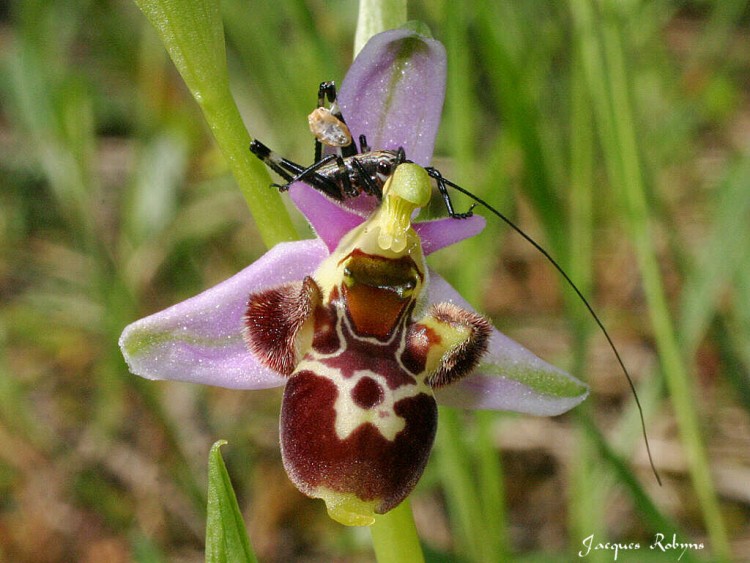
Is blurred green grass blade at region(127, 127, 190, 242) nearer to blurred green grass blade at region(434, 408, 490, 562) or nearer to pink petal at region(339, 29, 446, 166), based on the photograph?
blurred green grass blade at region(434, 408, 490, 562)

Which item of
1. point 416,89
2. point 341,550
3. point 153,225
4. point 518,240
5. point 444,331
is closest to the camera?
point 444,331

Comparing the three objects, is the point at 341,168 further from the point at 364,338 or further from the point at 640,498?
the point at 640,498

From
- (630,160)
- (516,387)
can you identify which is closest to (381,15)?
(516,387)

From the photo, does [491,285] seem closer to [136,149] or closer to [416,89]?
Answer: [136,149]

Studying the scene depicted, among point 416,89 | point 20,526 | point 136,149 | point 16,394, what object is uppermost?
point 416,89

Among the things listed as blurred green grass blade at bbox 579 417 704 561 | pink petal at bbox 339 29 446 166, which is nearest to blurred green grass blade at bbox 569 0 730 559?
blurred green grass blade at bbox 579 417 704 561

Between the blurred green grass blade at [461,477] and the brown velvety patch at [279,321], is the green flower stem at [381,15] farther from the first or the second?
the blurred green grass blade at [461,477]

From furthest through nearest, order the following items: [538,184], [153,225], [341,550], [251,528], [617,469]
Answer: [153,225] → [251,528] → [341,550] → [538,184] → [617,469]

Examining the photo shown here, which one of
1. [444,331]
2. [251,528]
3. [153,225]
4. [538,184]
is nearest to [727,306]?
[538,184]
